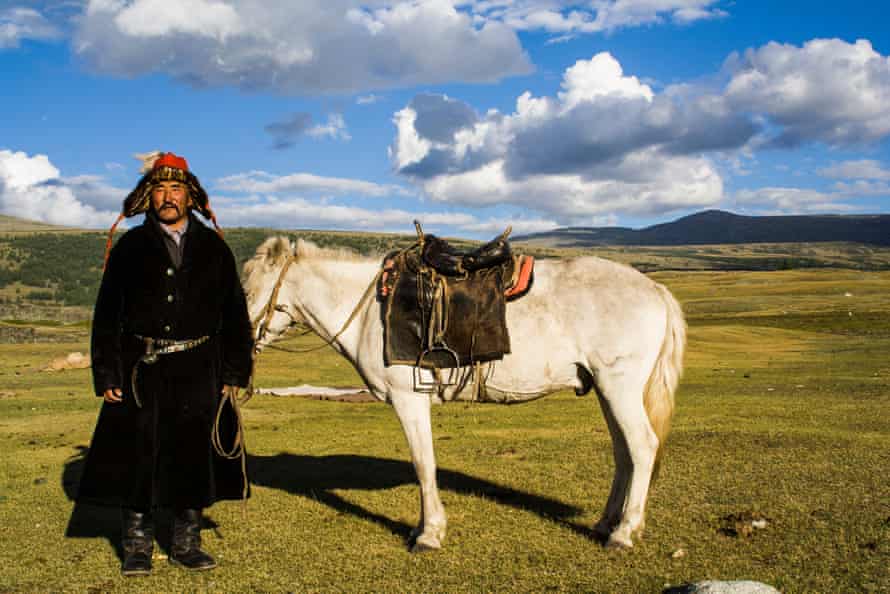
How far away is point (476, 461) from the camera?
9766 millimetres

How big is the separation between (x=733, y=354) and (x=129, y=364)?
87.6ft

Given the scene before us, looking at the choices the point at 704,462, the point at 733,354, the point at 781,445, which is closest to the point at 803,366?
the point at 733,354

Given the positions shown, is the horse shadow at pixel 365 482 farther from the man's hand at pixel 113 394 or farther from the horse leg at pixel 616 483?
the man's hand at pixel 113 394

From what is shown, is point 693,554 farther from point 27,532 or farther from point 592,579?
point 27,532

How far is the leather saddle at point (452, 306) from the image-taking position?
6176 millimetres

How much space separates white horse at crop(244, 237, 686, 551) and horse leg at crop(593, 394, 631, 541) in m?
0.01

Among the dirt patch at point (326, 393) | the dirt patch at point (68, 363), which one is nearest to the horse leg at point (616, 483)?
the dirt patch at point (326, 393)

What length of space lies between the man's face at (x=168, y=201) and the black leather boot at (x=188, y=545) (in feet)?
8.37

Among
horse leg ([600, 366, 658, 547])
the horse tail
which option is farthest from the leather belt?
the horse tail

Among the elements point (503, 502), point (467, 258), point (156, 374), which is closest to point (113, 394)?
point (156, 374)

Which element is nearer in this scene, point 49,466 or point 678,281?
point 49,466

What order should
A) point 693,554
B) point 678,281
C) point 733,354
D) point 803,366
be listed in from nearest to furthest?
point 693,554 → point 803,366 → point 733,354 → point 678,281

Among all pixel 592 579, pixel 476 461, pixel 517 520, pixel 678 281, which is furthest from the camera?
pixel 678 281

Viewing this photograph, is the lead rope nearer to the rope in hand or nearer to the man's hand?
the rope in hand
